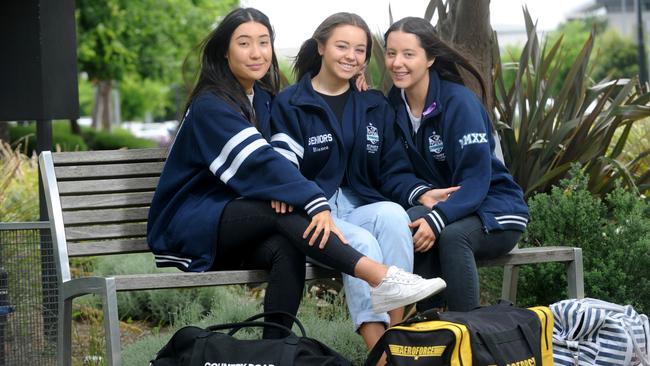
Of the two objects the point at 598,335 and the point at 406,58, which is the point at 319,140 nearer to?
the point at 406,58

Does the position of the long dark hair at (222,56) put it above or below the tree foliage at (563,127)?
above

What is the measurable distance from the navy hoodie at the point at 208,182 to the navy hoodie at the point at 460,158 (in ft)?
2.06

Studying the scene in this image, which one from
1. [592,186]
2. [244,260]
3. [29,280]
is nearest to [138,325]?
[29,280]

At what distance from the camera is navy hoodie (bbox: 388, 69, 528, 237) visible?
4.21 meters

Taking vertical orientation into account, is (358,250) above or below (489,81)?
below

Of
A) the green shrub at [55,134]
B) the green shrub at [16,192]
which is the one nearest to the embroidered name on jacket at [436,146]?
the green shrub at [16,192]

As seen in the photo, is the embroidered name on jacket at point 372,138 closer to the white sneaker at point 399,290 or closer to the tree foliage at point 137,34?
the white sneaker at point 399,290

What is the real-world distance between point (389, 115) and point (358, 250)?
79 centimetres

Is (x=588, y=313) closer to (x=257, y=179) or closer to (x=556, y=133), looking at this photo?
(x=257, y=179)

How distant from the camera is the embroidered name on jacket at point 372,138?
172 inches

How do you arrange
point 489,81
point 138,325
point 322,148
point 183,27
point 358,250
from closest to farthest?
point 358,250 < point 322,148 < point 489,81 < point 138,325 < point 183,27

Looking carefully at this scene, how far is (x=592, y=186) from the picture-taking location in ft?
19.4

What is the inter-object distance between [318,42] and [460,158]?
0.79 meters

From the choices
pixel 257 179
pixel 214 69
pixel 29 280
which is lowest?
pixel 29 280
